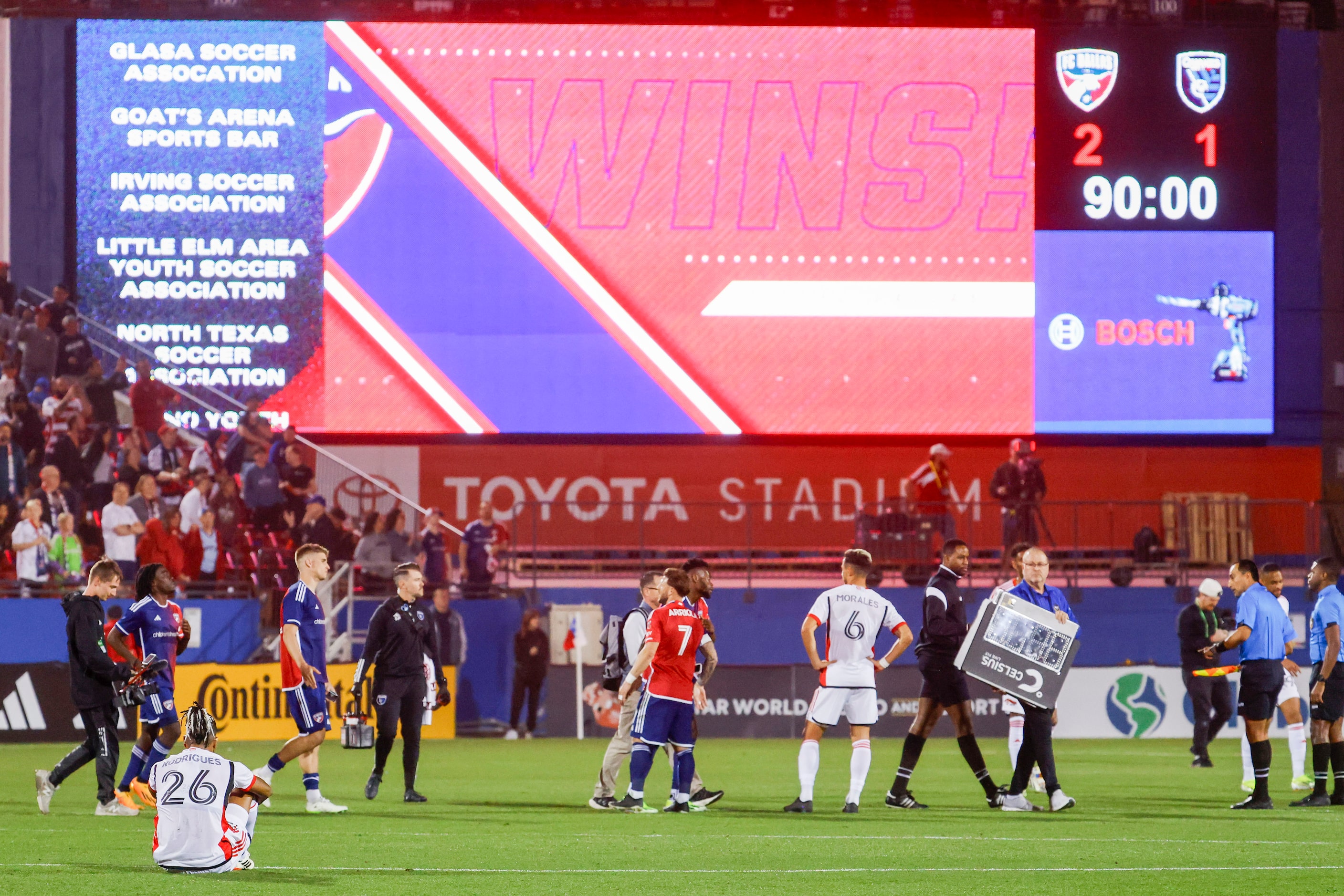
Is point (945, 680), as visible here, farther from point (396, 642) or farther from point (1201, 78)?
point (1201, 78)

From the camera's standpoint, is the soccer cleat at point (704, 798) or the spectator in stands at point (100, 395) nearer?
the soccer cleat at point (704, 798)

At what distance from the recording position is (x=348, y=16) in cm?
2681

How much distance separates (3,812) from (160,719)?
60.7 inches

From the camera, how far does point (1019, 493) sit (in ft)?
84.7

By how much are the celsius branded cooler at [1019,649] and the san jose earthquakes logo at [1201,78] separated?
640 inches

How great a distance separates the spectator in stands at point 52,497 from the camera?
2294 cm

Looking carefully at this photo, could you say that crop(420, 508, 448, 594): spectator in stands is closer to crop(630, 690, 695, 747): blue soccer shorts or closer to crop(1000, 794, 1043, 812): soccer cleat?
crop(630, 690, 695, 747): blue soccer shorts

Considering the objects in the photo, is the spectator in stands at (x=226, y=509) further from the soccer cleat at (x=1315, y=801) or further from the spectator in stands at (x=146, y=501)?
the soccer cleat at (x=1315, y=801)

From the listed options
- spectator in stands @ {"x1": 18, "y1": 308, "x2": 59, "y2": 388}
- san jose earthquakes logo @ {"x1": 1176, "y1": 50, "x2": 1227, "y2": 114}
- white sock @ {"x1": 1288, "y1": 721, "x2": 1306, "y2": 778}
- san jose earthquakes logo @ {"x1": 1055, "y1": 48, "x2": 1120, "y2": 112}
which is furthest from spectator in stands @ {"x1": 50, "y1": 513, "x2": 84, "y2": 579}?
san jose earthquakes logo @ {"x1": 1176, "y1": 50, "x2": 1227, "y2": 114}

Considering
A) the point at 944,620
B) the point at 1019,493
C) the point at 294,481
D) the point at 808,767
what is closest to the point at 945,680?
the point at 944,620

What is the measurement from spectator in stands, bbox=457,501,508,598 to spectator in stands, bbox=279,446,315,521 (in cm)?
238

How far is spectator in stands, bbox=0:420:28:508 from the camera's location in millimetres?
23688

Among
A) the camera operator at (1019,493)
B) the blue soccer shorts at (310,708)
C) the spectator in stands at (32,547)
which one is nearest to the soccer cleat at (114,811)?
the blue soccer shorts at (310,708)

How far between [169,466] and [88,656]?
12084 mm
